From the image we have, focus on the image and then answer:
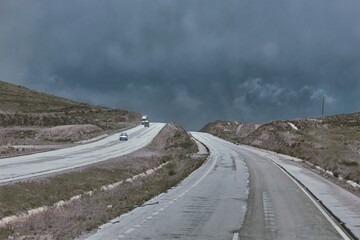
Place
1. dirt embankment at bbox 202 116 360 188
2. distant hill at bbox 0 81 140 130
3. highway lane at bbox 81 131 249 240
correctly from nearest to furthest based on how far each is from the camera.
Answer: highway lane at bbox 81 131 249 240, dirt embankment at bbox 202 116 360 188, distant hill at bbox 0 81 140 130

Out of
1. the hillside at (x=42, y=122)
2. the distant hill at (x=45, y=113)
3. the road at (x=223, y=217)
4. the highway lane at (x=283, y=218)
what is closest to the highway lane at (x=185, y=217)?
the road at (x=223, y=217)

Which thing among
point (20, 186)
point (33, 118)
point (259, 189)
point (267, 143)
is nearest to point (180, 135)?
point (267, 143)

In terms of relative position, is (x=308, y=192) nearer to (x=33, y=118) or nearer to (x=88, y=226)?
(x=88, y=226)

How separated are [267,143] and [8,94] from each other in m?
96.5

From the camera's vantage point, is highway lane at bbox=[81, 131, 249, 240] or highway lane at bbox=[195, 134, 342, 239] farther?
highway lane at bbox=[195, 134, 342, 239]

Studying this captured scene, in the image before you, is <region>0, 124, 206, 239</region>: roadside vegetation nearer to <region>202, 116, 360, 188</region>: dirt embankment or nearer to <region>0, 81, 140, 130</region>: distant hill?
<region>202, 116, 360, 188</region>: dirt embankment

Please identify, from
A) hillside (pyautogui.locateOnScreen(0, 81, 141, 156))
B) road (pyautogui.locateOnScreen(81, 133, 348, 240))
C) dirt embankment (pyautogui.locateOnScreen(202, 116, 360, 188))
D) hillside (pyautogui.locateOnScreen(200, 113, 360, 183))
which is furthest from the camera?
hillside (pyautogui.locateOnScreen(0, 81, 141, 156))

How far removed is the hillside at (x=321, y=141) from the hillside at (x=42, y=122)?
31.7m

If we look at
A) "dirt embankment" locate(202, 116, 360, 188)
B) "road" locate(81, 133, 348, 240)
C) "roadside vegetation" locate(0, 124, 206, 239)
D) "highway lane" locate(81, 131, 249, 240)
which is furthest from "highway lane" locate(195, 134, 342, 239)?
"dirt embankment" locate(202, 116, 360, 188)

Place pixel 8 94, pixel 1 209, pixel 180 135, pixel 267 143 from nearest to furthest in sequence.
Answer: pixel 1 209, pixel 180 135, pixel 267 143, pixel 8 94

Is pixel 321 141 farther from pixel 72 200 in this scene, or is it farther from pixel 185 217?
pixel 185 217

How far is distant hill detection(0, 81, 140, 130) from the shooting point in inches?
4515

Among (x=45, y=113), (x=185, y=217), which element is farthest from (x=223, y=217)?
(x=45, y=113)

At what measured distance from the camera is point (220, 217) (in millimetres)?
18750
